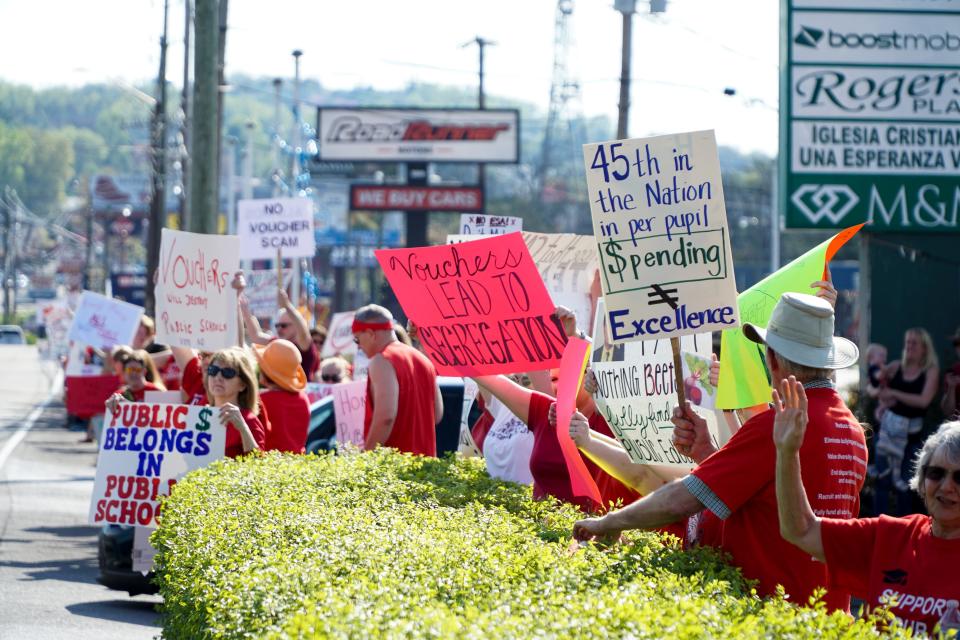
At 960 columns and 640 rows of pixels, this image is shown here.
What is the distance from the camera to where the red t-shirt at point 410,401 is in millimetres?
8836

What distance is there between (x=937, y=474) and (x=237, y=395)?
5.15m

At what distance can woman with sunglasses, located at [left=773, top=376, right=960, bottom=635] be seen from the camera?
4.36m

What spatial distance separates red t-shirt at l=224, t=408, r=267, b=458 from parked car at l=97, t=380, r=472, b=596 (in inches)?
45.4

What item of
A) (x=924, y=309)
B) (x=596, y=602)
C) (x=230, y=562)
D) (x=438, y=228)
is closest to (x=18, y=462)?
(x=924, y=309)

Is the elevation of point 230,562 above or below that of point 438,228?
below

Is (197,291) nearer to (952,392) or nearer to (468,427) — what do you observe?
(468,427)

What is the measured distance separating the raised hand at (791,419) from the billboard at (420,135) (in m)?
42.1

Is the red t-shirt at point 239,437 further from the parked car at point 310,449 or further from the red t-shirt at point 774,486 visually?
the red t-shirt at point 774,486

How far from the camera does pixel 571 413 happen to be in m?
6.17

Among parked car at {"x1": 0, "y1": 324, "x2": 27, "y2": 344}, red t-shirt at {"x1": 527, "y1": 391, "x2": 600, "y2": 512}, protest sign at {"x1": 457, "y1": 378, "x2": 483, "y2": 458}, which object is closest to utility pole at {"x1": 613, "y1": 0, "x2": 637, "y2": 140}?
protest sign at {"x1": 457, "y1": 378, "x2": 483, "y2": 458}

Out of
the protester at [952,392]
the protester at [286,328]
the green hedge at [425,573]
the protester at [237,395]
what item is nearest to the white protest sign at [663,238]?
the green hedge at [425,573]

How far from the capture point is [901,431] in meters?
12.4

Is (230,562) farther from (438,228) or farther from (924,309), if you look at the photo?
(438,228)

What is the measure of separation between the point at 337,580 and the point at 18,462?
17.4 metres
